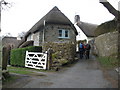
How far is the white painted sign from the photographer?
481 inches

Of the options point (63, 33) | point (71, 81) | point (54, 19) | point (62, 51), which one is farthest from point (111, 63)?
point (54, 19)

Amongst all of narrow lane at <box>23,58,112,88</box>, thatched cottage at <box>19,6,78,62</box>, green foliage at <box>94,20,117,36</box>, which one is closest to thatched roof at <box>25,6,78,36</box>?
thatched cottage at <box>19,6,78,62</box>

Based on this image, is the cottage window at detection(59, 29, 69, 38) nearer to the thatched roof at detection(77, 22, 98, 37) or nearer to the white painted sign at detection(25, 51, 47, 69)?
the white painted sign at detection(25, 51, 47, 69)

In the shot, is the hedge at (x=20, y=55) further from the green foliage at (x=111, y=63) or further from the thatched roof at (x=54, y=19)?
the green foliage at (x=111, y=63)

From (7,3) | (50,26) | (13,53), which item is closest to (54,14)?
(50,26)

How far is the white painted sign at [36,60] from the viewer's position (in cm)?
1221

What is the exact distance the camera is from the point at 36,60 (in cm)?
1371

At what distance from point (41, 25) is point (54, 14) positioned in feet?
9.44

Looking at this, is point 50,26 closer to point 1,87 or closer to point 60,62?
point 60,62

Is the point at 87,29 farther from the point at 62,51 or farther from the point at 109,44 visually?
the point at 62,51

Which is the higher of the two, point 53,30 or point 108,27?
point 53,30

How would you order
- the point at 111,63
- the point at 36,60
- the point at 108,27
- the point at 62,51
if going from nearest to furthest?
1. the point at 111,63
2. the point at 36,60
3. the point at 62,51
4. the point at 108,27

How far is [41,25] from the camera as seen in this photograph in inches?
808

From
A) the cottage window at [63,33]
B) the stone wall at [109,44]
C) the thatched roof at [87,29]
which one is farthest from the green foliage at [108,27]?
the thatched roof at [87,29]
